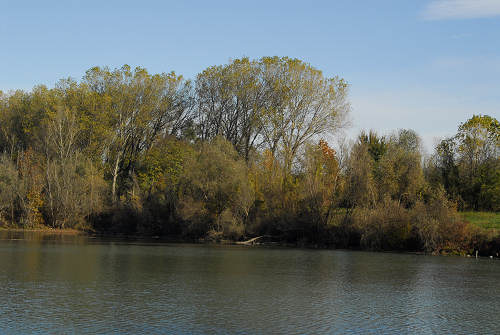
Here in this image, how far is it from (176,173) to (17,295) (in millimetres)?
47600

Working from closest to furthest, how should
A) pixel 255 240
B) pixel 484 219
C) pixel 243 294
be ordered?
pixel 243 294 < pixel 484 219 < pixel 255 240

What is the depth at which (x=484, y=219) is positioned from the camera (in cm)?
5253

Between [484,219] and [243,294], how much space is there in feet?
107

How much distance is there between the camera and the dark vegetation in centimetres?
5578

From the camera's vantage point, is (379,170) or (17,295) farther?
(379,170)

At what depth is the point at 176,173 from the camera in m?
73.3

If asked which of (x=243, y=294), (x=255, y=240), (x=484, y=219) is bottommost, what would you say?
(x=243, y=294)

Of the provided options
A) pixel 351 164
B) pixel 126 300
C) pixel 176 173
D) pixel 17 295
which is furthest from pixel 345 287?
pixel 176 173

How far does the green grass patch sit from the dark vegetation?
1.27 metres

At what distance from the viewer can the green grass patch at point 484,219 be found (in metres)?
49.4

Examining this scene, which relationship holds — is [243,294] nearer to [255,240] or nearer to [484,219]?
[255,240]

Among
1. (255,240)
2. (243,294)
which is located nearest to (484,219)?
(255,240)

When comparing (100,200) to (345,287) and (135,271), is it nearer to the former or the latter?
(135,271)

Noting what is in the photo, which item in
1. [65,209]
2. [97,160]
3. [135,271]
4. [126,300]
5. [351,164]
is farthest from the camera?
[97,160]
